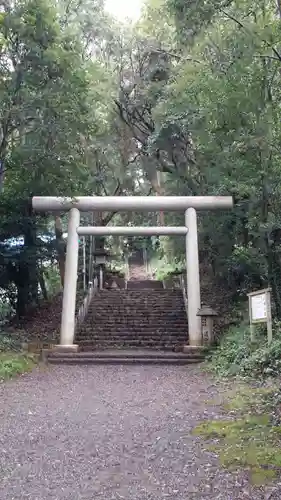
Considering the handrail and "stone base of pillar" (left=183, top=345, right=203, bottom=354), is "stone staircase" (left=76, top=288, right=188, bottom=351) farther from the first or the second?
"stone base of pillar" (left=183, top=345, right=203, bottom=354)

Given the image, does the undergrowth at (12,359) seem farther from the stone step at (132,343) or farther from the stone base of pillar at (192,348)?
the stone base of pillar at (192,348)

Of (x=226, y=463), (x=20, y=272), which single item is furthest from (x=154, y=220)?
(x=226, y=463)

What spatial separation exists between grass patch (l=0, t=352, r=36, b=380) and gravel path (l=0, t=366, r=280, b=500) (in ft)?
2.05

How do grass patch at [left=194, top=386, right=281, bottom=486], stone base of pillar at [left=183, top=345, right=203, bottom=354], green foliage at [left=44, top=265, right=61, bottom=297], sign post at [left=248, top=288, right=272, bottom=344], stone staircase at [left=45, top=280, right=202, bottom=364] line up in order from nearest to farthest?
grass patch at [left=194, top=386, right=281, bottom=486]
sign post at [left=248, top=288, right=272, bottom=344]
stone staircase at [left=45, top=280, right=202, bottom=364]
stone base of pillar at [left=183, top=345, right=203, bottom=354]
green foliage at [left=44, top=265, right=61, bottom=297]

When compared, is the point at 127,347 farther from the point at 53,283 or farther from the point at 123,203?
the point at 53,283

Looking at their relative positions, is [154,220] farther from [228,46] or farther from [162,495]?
[162,495]

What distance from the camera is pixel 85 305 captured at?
16.1 m

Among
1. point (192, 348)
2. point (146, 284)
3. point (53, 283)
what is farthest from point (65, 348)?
point (146, 284)

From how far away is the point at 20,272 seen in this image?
1527cm

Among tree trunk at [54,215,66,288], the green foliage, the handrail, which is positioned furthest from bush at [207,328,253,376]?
the green foliage

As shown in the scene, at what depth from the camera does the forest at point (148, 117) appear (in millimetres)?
10438

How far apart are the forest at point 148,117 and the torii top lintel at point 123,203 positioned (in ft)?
1.94

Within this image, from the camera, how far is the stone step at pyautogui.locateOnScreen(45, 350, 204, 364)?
449 inches

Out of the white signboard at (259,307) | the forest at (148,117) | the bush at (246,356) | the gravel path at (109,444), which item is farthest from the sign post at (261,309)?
the gravel path at (109,444)
